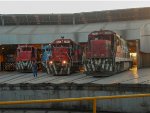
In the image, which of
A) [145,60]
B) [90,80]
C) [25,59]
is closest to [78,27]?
[145,60]

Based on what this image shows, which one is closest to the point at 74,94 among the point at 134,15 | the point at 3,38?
the point at 3,38

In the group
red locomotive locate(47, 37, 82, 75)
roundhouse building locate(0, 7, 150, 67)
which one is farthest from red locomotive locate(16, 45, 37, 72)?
red locomotive locate(47, 37, 82, 75)

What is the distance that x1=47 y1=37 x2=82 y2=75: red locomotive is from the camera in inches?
1059

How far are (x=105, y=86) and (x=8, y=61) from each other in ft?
84.6

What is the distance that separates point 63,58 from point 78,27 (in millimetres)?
16884

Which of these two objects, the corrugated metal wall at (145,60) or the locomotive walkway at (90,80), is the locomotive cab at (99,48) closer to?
the locomotive walkway at (90,80)

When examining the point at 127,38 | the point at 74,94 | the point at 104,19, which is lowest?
the point at 74,94

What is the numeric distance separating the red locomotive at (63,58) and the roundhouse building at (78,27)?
10183 mm

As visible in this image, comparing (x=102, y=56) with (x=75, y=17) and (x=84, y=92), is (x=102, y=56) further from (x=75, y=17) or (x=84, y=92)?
(x=75, y=17)

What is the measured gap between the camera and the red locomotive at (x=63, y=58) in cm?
2691

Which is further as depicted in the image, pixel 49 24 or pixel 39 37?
pixel 49 24

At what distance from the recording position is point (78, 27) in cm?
4341

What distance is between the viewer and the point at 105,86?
1744cm

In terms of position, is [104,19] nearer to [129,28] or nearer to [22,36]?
[129,28]
